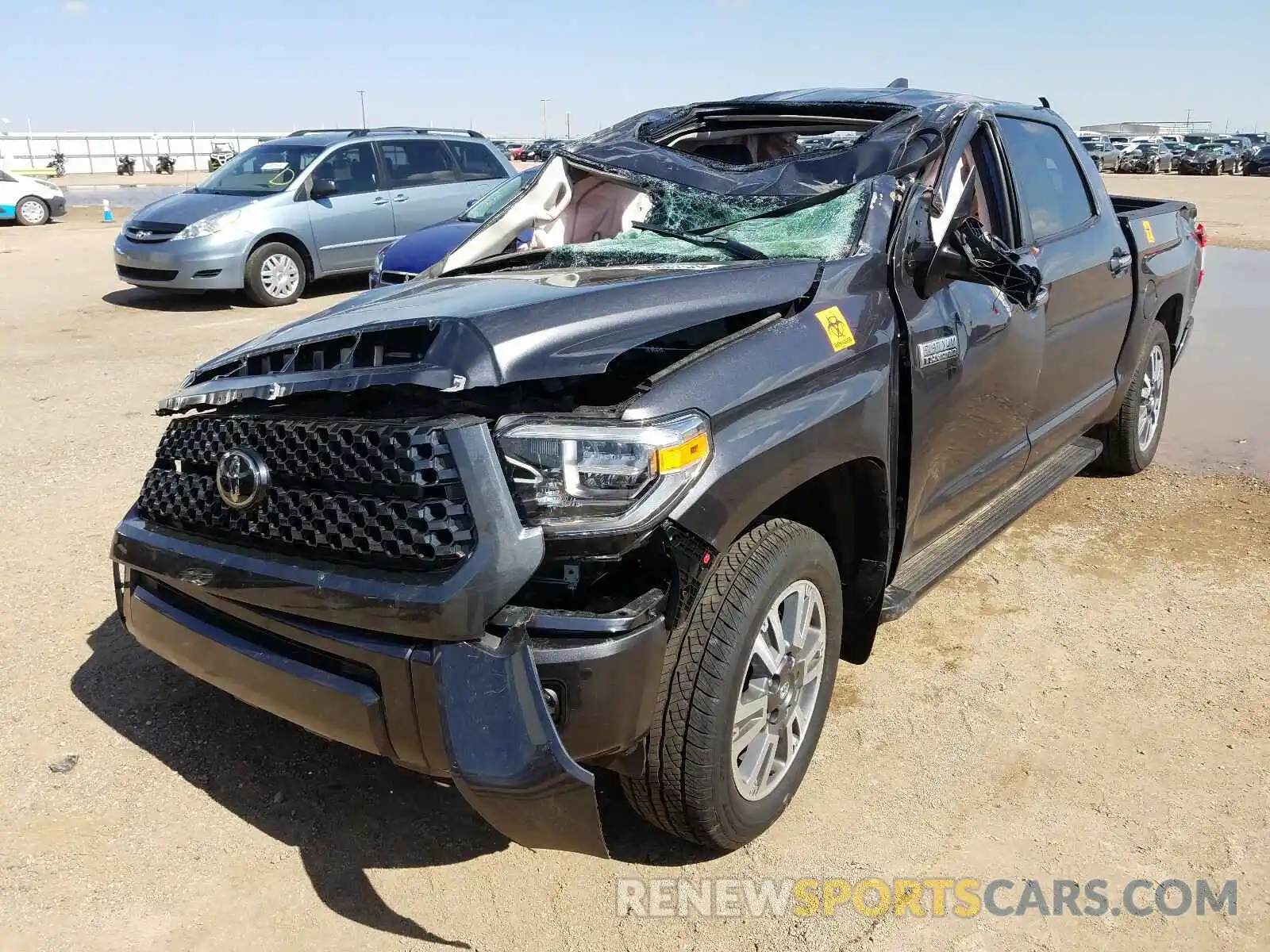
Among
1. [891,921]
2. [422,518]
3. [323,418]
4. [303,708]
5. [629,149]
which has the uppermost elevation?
[629,149]

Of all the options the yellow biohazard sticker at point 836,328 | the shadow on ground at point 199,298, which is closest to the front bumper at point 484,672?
the yellow biohazard sticker at point 836,328

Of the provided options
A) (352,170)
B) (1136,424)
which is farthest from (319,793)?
(352,170)

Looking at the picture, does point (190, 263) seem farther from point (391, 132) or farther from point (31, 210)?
point (31, 210)

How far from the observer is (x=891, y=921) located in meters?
2.50

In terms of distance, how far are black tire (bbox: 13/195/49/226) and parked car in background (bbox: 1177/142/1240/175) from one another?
43452mm

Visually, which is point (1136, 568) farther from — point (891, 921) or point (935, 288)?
point (891, 921)

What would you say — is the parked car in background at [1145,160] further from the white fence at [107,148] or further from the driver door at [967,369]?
the driver door at [967,369]

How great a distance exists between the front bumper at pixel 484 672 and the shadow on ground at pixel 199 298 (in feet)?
32.0

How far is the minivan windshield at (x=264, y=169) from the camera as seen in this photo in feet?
37.0

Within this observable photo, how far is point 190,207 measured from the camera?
1102cm

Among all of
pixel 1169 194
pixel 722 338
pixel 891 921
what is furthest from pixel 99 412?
pixel 1169 194

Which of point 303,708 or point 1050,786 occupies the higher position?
point 303,708

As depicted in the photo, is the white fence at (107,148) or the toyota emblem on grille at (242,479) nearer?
the toyota emblem on grille at (242,479)

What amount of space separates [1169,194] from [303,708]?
32.7 meters
